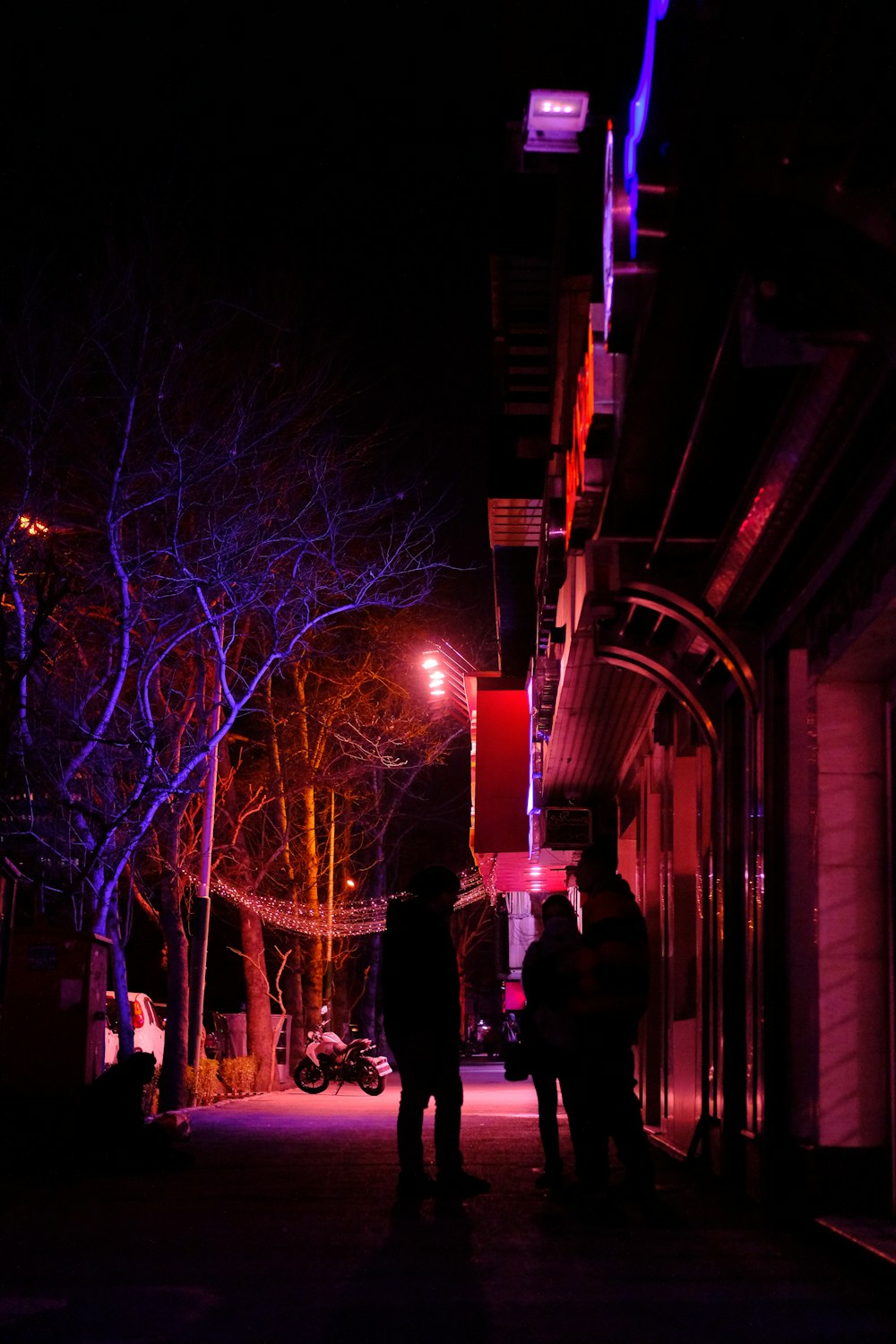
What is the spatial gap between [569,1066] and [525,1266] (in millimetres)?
2545

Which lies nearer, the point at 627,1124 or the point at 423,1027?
the point at 627,1124

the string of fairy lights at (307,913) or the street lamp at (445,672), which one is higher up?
the street lamp at (445,672)

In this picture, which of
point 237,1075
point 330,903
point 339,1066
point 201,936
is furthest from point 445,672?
point 330,903

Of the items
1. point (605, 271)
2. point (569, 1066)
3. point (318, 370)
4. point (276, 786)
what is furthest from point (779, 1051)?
point (276, 786)

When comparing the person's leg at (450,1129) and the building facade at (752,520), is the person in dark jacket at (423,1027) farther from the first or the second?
the building facade at (752,520)

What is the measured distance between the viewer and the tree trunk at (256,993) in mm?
28469

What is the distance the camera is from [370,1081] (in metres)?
25.4

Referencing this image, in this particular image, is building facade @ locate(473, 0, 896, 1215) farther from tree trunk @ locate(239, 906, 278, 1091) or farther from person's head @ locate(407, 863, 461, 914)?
tree trunk @ locate(239, 906, 278, 1091)

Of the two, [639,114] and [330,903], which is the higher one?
[639,114]

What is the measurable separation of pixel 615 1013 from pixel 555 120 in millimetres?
5432

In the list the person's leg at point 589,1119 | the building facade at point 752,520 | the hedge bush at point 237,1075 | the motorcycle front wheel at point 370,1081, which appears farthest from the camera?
the motorcycle front wheel at point 370,1081

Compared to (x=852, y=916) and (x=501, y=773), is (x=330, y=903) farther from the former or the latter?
(x=852, y=916)

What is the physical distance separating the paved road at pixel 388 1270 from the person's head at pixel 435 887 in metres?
1.67

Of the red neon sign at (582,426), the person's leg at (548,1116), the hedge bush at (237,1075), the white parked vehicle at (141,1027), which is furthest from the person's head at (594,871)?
the hedge bush at (237,1075)
